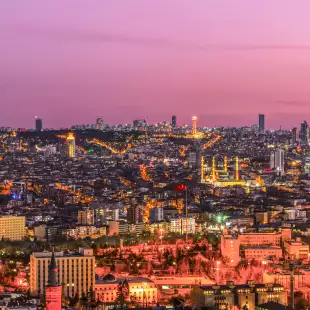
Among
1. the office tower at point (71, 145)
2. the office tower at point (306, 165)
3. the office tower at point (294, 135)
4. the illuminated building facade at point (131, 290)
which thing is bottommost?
the illuminated building facade at point (131, 290)

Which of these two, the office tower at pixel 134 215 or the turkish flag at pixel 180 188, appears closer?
the office tower at pixel 134 215

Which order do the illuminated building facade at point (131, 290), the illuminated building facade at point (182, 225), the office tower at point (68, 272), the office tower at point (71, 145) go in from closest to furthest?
the illuminated building facade at point (131, 290) → the office tower at point (68, 272) → the illuminated building facade at point (182, 225) → the office tower at point (71, 145)

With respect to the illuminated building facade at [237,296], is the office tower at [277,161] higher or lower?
higher

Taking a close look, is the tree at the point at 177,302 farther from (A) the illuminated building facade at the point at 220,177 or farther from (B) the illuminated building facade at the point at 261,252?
(A) the illuminated building facade at the point at 220,177

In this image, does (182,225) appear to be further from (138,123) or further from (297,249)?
(138,123)

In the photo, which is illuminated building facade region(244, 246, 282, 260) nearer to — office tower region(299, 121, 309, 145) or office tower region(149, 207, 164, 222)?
office tower region(149, 207, 164, 222)

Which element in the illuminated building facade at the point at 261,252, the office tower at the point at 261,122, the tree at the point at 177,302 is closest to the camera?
the tree at the point at 177,302

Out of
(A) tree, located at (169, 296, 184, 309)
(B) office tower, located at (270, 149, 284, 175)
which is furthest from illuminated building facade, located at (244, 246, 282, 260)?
(B) office tower, located at (270, 149, 284, 175)

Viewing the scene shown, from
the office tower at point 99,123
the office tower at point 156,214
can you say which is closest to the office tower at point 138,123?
the office tower at point 99,123
